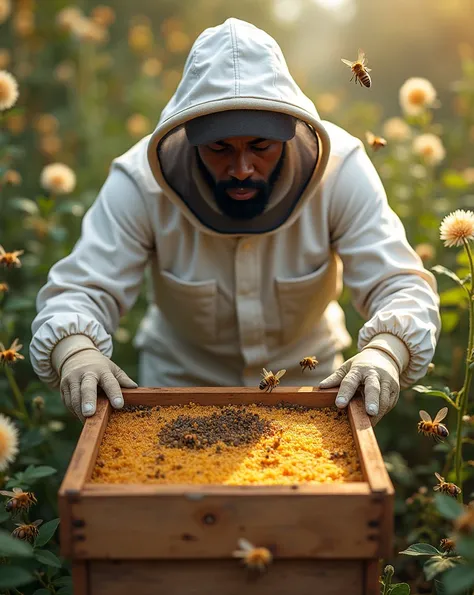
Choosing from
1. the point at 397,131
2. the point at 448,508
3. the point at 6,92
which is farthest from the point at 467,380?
the point at 397,131

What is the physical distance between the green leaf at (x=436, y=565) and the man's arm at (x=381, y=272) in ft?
1.85

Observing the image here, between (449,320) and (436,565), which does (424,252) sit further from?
(436,565)

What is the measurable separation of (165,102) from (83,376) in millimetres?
3051

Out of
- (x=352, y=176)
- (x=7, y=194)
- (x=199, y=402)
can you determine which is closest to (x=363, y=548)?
(x=199, y=402)

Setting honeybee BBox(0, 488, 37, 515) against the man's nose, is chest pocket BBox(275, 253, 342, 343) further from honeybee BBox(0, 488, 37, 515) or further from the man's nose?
honeybee BBox(0, 488, 37, 515)

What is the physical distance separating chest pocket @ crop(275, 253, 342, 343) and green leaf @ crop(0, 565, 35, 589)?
131 cm

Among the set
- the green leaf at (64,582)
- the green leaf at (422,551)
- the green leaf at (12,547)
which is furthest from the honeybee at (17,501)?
the green leaf at (422,551)

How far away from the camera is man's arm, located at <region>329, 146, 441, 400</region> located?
7.44 feet

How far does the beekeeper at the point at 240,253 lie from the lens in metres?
2.22

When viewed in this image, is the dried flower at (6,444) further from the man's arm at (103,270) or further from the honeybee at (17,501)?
the man's arm at (103,270)

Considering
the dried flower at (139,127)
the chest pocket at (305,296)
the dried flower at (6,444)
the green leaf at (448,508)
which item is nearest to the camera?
the green leaf at (448,508)

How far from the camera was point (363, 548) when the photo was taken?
1.62m

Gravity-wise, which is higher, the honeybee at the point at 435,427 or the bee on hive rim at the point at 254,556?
the honeybee at the point at 435,427

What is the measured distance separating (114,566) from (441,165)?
164 inches
